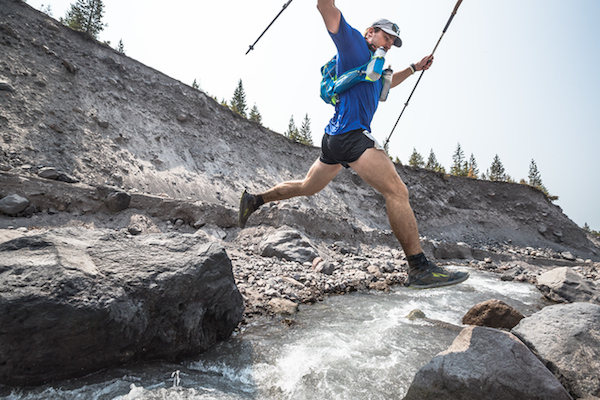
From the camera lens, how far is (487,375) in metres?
2.41

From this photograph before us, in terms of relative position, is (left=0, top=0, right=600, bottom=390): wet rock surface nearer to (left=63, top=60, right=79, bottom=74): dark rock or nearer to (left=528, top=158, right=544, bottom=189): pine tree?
(left=63, top=60, right=79, bottom=74): dark rock

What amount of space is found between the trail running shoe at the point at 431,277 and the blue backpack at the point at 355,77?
1975 millimetres

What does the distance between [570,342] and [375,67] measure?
334 centimetres

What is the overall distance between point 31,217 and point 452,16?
8616 millimetres

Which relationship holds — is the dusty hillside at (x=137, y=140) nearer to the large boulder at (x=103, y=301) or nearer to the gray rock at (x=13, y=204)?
the gray rock at (x=13, y=204)

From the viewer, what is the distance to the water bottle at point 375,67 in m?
3.14

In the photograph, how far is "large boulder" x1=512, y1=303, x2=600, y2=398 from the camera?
8.80ft

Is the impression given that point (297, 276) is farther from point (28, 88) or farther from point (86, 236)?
point (28, 88)

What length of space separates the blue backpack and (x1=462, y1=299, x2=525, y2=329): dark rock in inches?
143

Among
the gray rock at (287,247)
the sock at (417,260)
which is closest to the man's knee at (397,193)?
the sock at (417,260)

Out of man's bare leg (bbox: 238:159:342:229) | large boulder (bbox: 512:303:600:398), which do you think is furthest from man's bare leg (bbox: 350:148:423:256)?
large boulder (bbox: 512:303:600:398)

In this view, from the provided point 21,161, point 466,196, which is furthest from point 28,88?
point 466,196

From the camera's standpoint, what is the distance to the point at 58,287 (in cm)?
233

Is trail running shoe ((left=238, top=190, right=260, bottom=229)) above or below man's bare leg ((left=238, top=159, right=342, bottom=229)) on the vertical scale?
below
